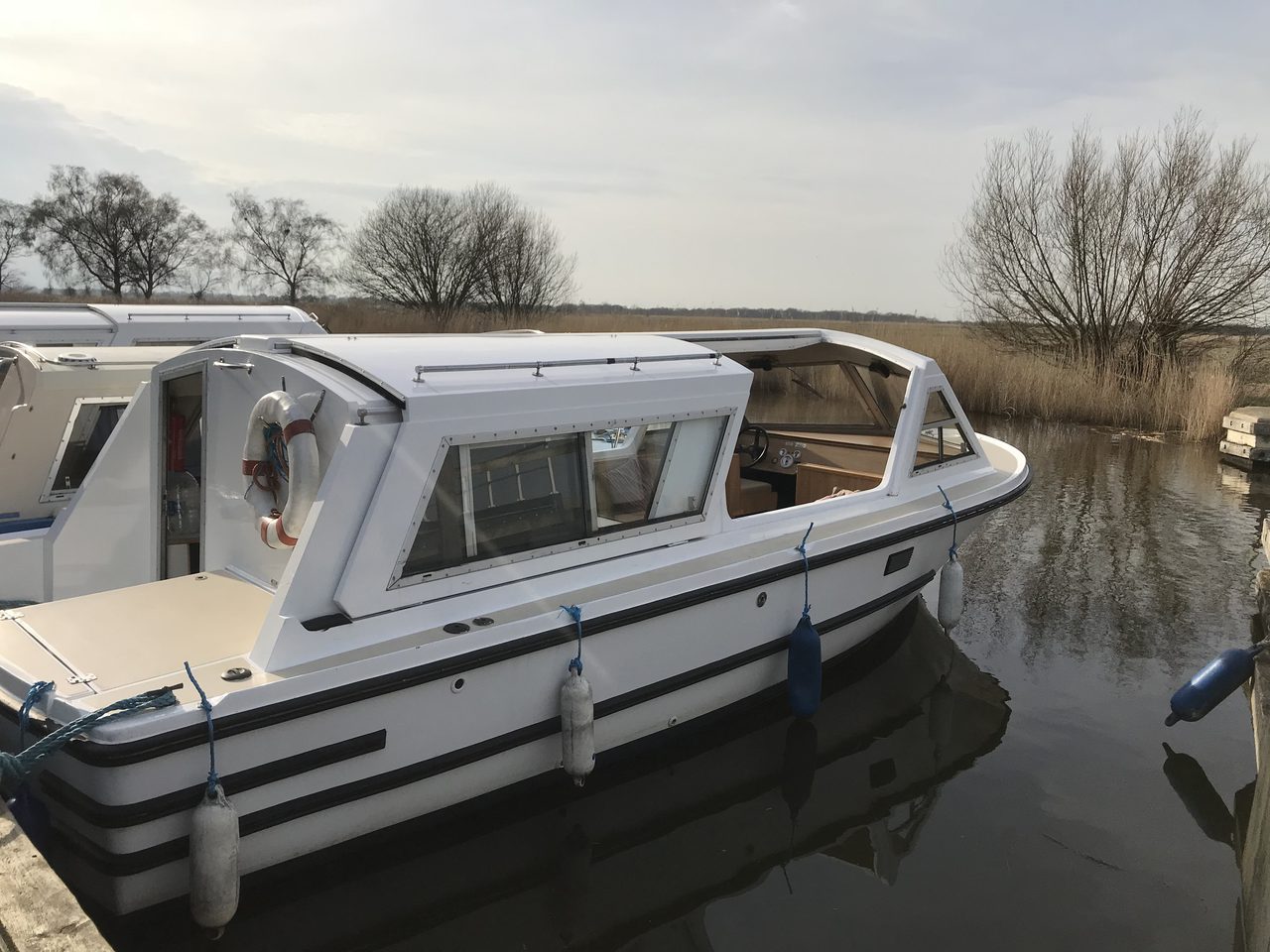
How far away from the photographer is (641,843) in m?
4.42

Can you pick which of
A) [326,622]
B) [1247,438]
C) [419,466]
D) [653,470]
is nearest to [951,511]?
[653,470]

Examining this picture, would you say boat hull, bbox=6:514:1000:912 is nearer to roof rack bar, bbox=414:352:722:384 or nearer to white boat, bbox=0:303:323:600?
roof rack bar, bbox=414:352:722:384

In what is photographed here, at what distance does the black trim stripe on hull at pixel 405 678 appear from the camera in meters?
3.13

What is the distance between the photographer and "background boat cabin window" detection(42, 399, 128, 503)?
21.7 ft

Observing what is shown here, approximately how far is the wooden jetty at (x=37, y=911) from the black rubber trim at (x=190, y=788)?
26 cm

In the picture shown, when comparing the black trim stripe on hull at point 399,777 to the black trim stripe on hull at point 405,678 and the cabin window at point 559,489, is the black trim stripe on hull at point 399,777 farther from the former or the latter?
the cabin window at point 559,489

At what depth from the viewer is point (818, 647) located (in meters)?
5.27

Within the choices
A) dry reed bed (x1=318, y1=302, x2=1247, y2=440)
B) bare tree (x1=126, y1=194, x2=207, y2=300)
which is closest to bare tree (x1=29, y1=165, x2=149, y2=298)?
bare tree (x1=126, y1=194, x2=207, y2=300)

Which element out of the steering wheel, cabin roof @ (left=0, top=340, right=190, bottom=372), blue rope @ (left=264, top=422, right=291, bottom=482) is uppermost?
cabin roof @ (left=0, top=340, right=190, bottom=372)

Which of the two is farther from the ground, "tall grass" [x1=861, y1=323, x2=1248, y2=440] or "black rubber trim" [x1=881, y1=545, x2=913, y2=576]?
"tall grass" [x1=861, y1=323, x2=1248, y2=440]

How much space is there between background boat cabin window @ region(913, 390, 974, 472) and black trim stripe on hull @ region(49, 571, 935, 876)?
180cm

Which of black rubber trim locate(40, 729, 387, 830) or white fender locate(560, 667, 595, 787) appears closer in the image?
black rubber trim locate(40, 729, 387, 830)

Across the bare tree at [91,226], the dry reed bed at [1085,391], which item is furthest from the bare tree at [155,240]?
the dry reed bed at [1085,391]

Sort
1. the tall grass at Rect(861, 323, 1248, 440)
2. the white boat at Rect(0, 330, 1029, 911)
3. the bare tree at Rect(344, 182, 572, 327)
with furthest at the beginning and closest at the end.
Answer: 1. the bare tree at Rect(344, 182, 572, 327)
2. the tall grass at Rect(861, 323, 1248, 440)
3. the white boat at Rect(0, 330, 1029, 911)
